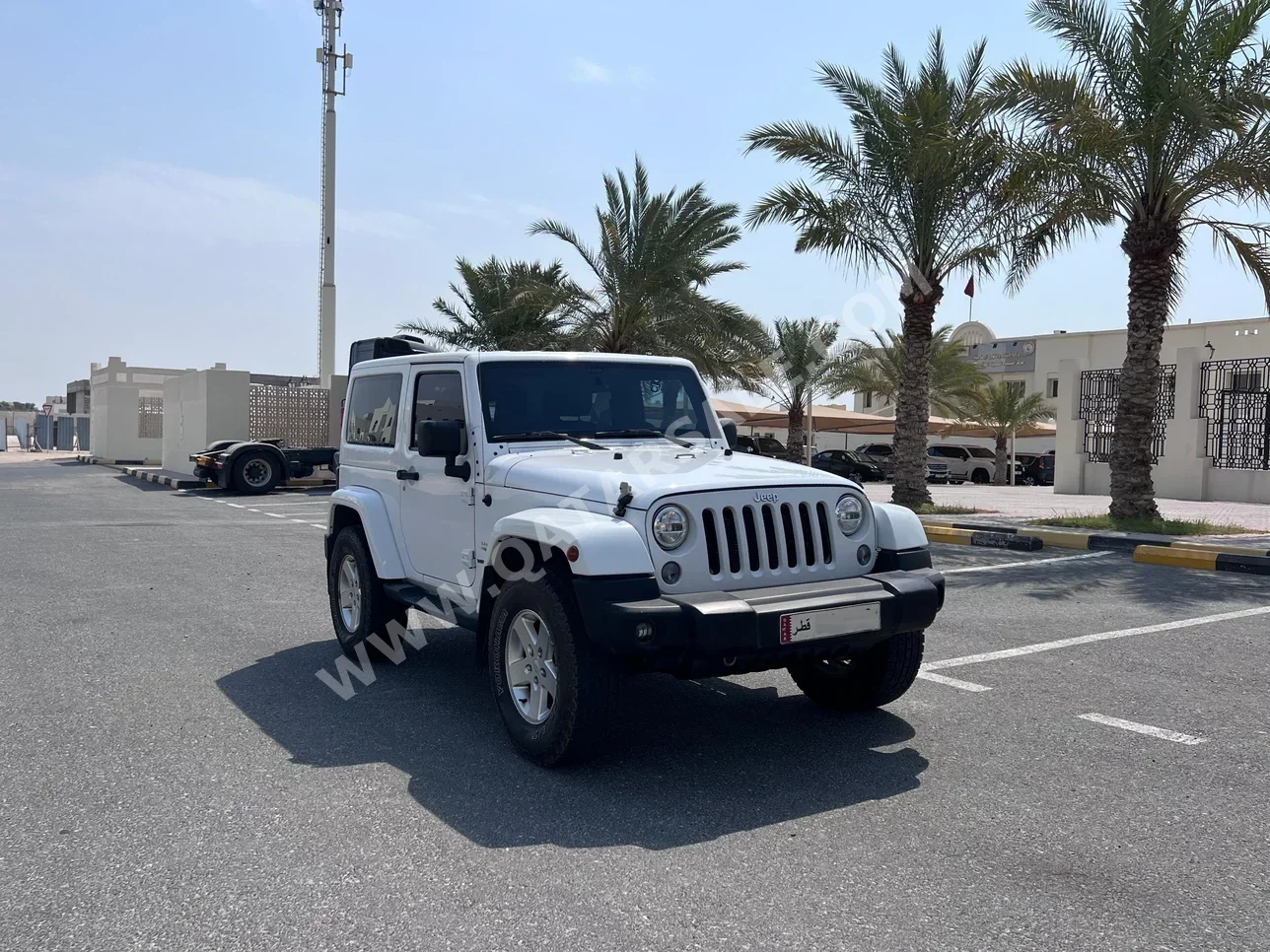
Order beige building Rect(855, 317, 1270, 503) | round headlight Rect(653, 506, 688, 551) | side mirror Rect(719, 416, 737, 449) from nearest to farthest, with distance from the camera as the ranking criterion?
round headlight Rect(653, 506, 688, 551), side mirror Rect(719, 416, 737, 449), beige building Rect(855, 317, 1270, 503)

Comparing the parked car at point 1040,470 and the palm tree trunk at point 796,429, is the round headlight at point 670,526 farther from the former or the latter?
the parked car at point 1040,470

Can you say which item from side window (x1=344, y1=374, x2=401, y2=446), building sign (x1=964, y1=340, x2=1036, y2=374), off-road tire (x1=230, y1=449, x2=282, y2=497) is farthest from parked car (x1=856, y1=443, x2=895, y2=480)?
side window (x1=344, y1=374, x2=401, y2=446)

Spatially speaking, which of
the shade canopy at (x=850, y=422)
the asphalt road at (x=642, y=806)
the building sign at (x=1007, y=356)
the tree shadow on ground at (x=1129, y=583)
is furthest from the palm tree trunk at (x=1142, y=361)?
the building sign at (x=1007, y=356)

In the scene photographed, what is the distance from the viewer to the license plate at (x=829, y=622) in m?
4.15

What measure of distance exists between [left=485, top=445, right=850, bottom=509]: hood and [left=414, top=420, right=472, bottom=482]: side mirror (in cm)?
19

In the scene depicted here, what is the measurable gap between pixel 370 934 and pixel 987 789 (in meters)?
2.45

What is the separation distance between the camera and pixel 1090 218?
14.5 m

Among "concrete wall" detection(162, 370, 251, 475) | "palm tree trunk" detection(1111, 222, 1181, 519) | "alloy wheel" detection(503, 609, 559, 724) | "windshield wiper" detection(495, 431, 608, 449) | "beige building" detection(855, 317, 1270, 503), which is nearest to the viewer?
"alloy wheel" detection(503, 609, 559, 724)

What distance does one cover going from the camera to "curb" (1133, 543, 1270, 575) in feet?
34.4

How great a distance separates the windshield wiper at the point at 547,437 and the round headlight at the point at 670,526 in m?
1.08

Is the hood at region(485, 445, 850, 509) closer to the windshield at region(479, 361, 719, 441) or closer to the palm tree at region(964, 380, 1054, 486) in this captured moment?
the windshield at region(479, 361, 719, 441)

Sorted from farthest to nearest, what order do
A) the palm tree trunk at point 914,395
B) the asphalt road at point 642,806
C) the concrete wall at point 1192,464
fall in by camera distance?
the concrete wall at point 1192,464 → the palm tree trunk at point 914,395 → the asphalt road at point 642,806

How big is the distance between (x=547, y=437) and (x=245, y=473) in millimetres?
18289

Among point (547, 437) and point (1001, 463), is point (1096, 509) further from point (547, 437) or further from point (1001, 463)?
point (1001, 463)
